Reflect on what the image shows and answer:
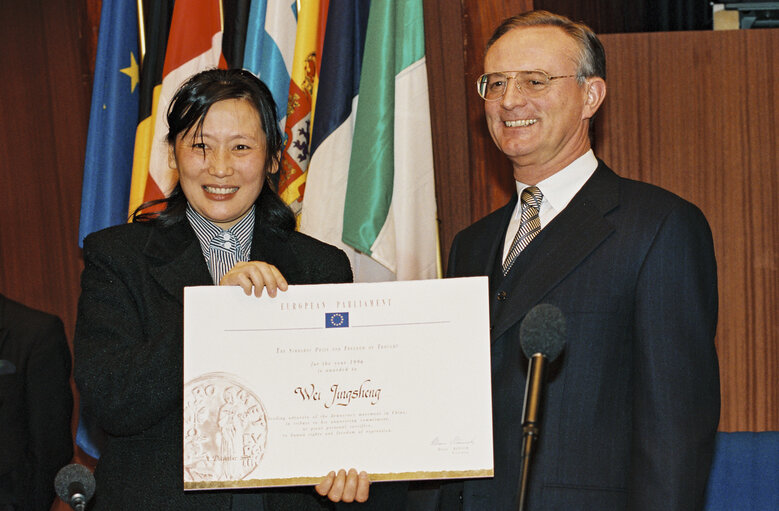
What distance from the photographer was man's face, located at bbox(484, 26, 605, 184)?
2.52m

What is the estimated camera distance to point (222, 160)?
2.37 metres

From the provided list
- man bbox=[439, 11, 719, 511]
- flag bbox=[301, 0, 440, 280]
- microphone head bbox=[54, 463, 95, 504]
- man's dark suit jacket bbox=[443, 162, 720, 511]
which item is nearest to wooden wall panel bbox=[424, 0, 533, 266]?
flag bbox=[301, 0, 440, 280]

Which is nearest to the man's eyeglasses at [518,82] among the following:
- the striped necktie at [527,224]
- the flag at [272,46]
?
the striped necktie at [527,224]

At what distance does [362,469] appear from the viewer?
83.5 inches

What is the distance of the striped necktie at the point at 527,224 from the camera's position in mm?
2434

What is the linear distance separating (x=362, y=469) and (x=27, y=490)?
197cm

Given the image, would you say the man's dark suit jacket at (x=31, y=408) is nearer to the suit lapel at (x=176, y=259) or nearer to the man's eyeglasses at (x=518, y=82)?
the suit lapel at (x=176, y=259)

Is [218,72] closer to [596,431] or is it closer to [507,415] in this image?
[507,415]

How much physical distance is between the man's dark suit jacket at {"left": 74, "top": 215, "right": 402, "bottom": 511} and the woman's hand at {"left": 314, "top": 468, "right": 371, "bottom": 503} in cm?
22

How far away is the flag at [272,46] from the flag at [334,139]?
0.62ft

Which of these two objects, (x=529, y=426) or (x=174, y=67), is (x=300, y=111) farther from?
(x=529, y=426)

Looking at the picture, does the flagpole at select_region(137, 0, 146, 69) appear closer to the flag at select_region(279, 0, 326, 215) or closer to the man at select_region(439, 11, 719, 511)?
the flag at select_region(279, 0, 326, 215)

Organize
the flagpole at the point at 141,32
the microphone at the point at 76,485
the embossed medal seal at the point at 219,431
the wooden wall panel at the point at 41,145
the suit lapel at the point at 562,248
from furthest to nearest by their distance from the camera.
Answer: the wooden wall panel at the point at 41,145 < the flagpole at the point at 141,32 < the suit lapel at the point at 562,248 < the embossed medal seal at the point at 219,431 < the microphone at the point at 76,485

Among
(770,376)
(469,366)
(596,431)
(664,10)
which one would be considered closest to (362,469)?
(469,366)
